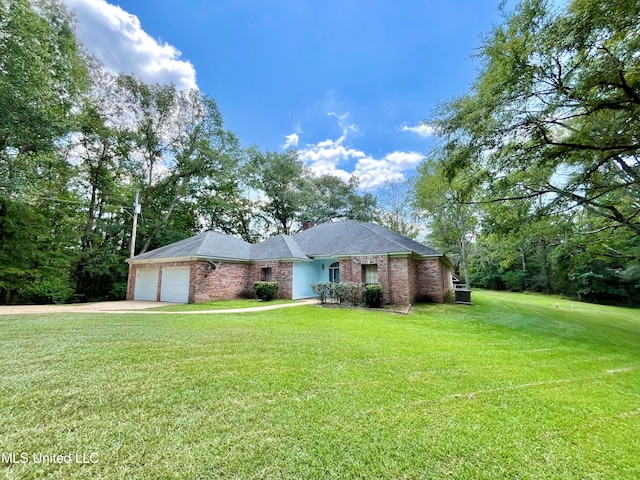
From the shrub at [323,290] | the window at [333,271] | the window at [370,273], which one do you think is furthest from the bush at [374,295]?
the window at [333,271]

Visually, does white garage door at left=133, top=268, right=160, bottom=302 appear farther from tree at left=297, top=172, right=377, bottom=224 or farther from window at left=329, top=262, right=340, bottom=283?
tree at left=297, top=172, right=377, bottom=224

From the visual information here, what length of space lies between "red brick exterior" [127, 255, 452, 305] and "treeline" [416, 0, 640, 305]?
13.1ft

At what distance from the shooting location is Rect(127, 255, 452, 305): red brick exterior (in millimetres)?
12508

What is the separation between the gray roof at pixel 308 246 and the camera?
13750mm

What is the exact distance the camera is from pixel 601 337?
8.08 metres

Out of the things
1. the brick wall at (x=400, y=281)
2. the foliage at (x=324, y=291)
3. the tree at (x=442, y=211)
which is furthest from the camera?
the tree at (x=442, y=211)

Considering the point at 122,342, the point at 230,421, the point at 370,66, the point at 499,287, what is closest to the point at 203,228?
the point at 370,66

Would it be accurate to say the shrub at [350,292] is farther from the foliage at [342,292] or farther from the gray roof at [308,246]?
the gray roof at [308,246]

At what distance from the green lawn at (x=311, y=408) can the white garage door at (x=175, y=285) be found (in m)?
8.17

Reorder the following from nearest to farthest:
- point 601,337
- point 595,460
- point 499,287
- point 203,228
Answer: point 595,460 → point 601,337 → point 203,228 → point 499,287

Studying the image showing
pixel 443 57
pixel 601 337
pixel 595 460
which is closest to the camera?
pixel 595 460

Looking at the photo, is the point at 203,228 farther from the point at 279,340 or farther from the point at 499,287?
the point at 499,287

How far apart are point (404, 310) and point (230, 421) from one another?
936 cm

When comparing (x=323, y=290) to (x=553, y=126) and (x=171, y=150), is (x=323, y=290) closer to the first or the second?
(x=553, y=126)
